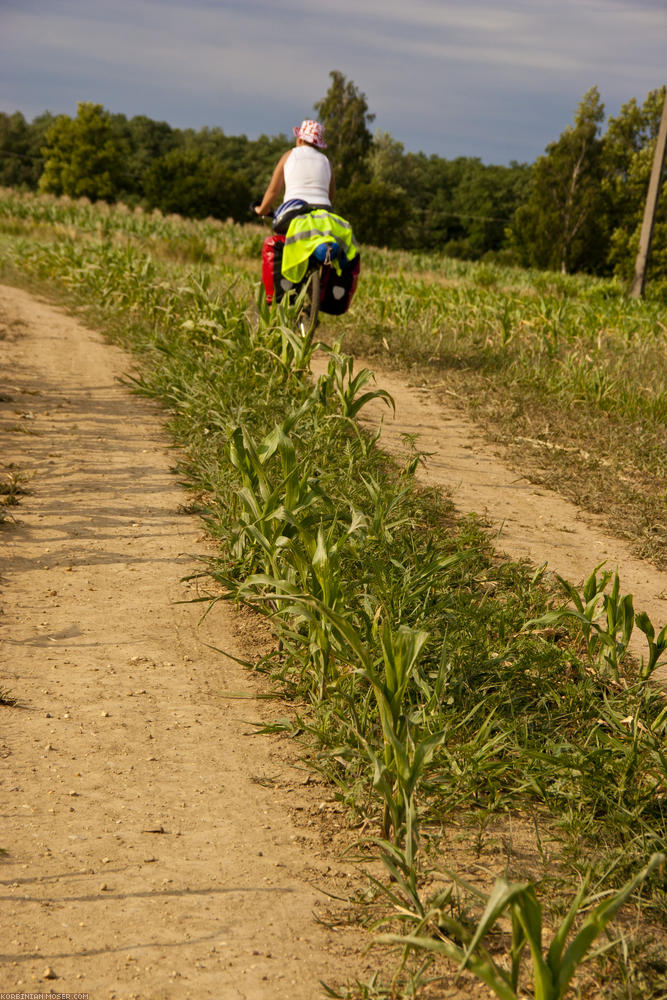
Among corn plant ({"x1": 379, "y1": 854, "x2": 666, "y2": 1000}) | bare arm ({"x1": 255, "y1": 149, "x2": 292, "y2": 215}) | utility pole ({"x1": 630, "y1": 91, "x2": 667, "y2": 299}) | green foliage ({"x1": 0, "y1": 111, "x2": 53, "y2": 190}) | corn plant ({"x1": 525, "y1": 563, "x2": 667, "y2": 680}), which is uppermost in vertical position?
green foliage ({"x1": 0, "y1": 111, "x2": 53, "y2": 190})

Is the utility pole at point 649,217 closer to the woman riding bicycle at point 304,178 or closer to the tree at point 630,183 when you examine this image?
the woman riding bicycle at point 304,178

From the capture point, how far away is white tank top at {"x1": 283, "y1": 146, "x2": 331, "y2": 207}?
611 centimetres

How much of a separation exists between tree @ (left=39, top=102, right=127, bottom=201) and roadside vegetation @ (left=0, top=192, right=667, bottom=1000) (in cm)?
5483

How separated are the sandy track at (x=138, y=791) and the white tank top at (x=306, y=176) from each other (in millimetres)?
3028

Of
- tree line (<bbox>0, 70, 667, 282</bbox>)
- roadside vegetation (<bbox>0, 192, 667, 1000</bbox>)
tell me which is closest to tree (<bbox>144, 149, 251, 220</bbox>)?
tree line (<bbox>0, 70, 667, 282</bbox>)

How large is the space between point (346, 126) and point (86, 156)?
16.6 metres

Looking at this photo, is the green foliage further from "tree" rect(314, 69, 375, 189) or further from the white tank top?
the white tank top

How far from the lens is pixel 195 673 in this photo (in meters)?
2.79

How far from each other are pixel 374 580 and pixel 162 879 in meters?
1.22

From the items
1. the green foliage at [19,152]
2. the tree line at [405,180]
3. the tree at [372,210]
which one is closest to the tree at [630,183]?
the tree line at [405,180]

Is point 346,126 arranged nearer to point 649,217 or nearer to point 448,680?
point 649,217

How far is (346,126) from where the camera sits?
54.7 m

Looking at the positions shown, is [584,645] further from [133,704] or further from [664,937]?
[133,704]

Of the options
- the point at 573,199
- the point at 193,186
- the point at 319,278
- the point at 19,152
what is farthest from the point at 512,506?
the point at 19,152
